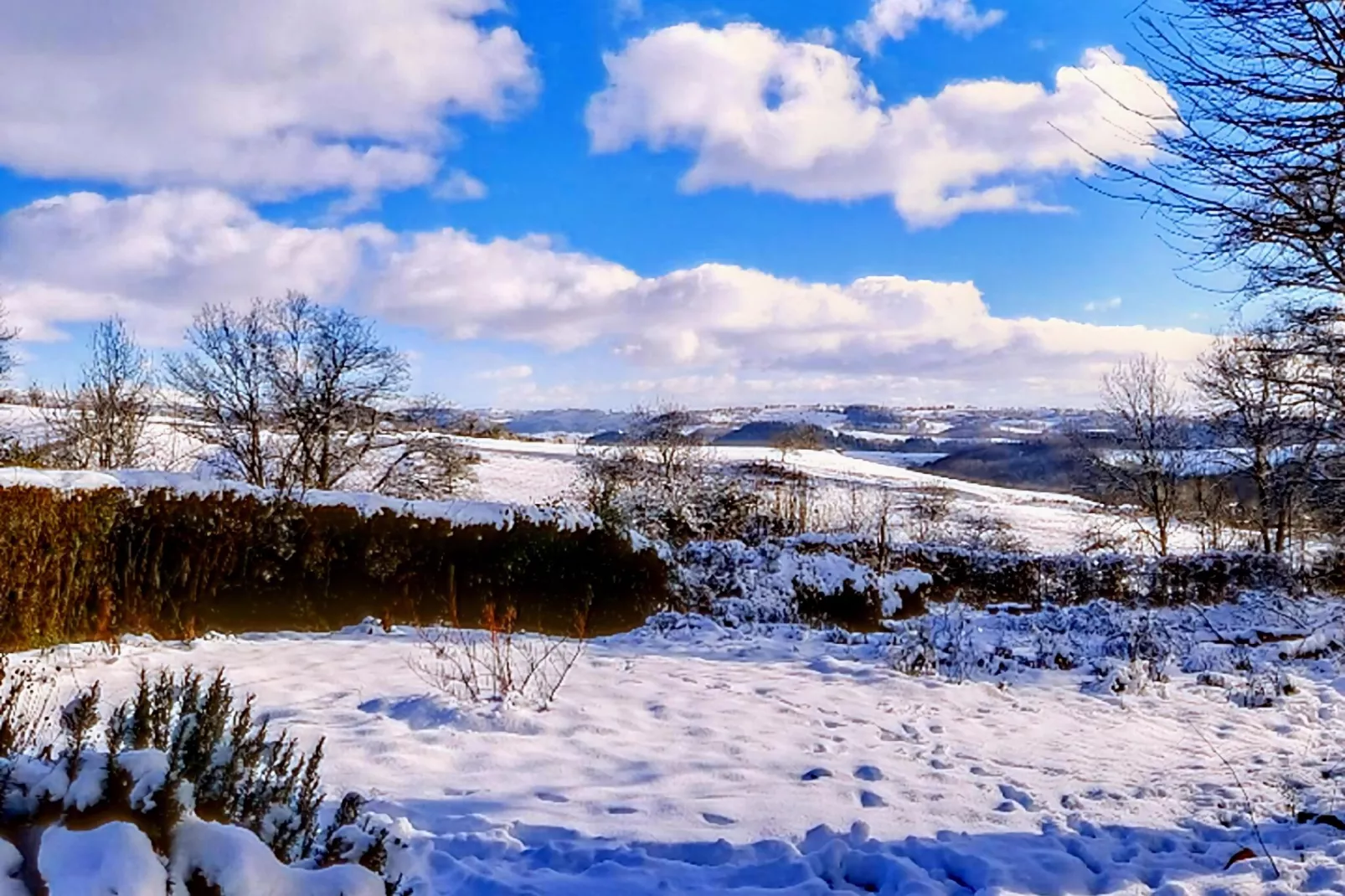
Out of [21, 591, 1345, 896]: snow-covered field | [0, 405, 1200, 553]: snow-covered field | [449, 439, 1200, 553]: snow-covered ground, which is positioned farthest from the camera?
[449, 439, 1200, 553]: snow-covered ground

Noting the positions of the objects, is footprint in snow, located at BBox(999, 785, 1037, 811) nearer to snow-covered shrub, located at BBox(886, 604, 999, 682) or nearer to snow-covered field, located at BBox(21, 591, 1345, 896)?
snow-covered field, located at BBox(21, 591, 1345, 896)

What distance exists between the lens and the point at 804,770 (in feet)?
15.1

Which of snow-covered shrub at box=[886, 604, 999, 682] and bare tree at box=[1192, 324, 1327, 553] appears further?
bare tree at box=[1192, 324, 1327, 553]

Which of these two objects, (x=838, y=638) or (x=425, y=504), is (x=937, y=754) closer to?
(x=838, y=638)

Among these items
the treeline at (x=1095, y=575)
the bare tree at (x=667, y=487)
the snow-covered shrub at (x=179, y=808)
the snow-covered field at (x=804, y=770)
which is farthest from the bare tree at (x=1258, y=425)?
the snow-covered shrub at (x=179, y=808)

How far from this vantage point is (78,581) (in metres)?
7.77

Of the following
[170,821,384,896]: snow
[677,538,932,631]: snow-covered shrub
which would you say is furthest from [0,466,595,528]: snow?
[170,821,384,896]: snow

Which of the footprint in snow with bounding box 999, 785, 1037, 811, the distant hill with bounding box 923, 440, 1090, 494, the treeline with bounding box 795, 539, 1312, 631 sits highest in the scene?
the distant hill with bounding box 923, 440, 1090, 494

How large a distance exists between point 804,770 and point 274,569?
7097mm

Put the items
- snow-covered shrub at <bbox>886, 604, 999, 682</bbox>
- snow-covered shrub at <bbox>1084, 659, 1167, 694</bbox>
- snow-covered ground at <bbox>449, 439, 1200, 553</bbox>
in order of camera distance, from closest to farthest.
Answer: snow-covered shrub at <bbox>1084, 659, 1167, 694</bbox> → snow-covered shrub at <bbox>886, 604, 999, 682</bbox> → snow-covered ground at <bbox>449, 439, 1200, 553</bbox>

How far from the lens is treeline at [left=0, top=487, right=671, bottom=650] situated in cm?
747

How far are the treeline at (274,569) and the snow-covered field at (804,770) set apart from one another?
1.09 meters

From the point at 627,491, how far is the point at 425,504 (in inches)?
326

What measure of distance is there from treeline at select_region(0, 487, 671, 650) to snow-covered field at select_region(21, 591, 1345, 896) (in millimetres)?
1089
